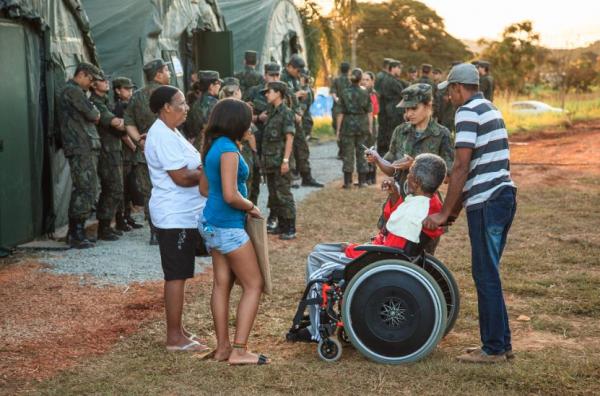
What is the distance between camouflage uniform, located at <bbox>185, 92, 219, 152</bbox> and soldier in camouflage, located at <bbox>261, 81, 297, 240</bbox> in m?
0.66

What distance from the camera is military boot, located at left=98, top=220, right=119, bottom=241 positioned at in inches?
374

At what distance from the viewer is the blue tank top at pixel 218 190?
4973 millimetres

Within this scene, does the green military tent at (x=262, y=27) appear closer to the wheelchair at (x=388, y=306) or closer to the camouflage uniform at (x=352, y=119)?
the camouflage uniform at (x=352, y=119)

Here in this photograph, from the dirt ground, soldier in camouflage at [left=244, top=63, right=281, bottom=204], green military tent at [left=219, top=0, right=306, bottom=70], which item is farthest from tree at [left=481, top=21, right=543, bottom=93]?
the dirt ground

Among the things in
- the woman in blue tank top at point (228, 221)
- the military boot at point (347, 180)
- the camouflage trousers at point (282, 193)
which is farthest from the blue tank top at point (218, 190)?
the military boot at point (347, 180)

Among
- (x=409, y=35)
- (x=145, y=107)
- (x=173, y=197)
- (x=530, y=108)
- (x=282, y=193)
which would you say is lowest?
(x=282, y=193)

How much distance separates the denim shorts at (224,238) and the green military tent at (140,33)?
7361mm

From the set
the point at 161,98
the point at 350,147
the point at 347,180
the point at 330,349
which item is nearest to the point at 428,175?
the point at 330,349

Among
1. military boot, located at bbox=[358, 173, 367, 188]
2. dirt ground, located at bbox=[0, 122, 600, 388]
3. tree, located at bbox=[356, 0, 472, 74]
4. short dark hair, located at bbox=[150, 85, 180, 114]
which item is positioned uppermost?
tree, located at bbox=[356, 0, 472, 74]

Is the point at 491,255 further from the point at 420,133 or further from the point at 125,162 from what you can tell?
the point at 125,162

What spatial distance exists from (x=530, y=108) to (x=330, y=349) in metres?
26.3

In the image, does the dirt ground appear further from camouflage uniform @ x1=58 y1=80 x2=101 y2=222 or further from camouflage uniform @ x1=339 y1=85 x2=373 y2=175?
camouflage uniform @ x1=339 y1=85 x2=373 y2=175

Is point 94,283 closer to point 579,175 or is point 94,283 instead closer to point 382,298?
point 382,298

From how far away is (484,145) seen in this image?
5.02 m
